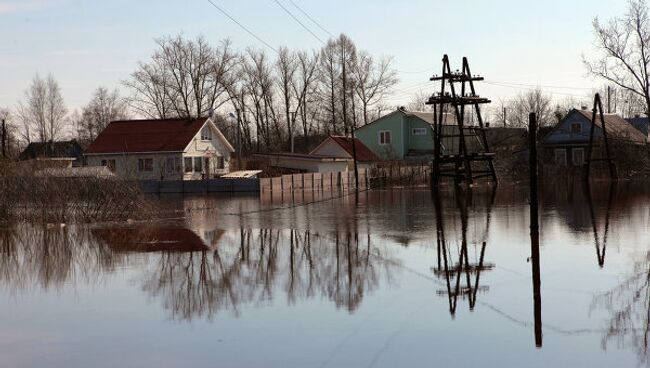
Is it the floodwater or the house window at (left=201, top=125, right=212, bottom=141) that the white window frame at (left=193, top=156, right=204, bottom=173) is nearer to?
the house window at (left=201, top=125, right=212, bottom=141)

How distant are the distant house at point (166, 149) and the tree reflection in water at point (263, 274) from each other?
4474cm

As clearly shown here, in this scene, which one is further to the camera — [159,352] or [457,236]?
[457,236]

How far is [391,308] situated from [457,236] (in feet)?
31.2

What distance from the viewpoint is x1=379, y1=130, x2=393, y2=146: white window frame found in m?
80.2

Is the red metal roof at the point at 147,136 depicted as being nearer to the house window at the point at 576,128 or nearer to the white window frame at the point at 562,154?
the white window frame at the point at 562,154

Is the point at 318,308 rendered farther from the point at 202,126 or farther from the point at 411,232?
the point at 202,126

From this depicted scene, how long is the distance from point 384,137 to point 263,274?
66.6 m

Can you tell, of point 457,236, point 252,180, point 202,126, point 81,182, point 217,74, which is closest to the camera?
point 457,236

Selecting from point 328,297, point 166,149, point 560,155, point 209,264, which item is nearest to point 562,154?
point 560,155

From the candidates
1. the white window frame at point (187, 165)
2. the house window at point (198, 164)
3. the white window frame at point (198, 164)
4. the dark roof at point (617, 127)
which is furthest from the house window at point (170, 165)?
the dark roof at point (617, 127)

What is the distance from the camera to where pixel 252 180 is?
52.4 m

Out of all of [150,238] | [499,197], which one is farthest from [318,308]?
[499,197]

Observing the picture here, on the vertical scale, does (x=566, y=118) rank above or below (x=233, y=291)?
above

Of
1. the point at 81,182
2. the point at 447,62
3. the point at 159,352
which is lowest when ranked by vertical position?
the point at 159,352
